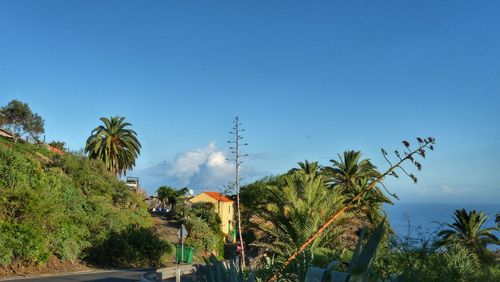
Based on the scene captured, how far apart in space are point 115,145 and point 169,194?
846 inches

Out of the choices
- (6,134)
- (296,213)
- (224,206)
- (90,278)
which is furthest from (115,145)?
(296,213)

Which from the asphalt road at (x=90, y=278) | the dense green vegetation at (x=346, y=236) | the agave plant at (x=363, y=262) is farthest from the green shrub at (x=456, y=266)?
the asphalt road at (x=90, y=278)

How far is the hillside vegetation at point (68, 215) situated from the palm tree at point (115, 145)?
713cm

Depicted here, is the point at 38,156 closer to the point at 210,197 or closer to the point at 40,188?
the point at 40,188

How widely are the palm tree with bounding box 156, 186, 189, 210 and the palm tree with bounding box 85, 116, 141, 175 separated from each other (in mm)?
16664

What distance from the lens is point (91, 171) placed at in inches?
1587

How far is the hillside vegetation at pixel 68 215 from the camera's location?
77.6 feet

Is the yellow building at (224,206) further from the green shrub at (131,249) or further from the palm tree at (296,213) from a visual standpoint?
the palm tree at (296,213)

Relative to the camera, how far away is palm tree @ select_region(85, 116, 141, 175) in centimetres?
5009

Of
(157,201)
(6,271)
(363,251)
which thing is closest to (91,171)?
(6,271)

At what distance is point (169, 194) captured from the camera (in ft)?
233

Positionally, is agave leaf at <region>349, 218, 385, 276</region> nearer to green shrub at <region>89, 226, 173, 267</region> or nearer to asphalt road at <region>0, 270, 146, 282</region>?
asphalt road at <region>0, 270, 146, 282</region>

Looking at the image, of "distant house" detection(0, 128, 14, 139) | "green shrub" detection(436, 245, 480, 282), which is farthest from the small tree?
"green shrub" detection(436, 245, 480, 282)

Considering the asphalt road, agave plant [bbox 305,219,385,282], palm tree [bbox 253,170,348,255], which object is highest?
palm tree [bbox 253,170,348,255]
